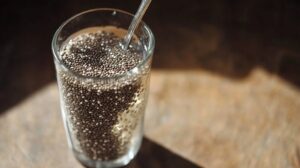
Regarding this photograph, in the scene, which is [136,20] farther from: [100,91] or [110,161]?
[110,161]

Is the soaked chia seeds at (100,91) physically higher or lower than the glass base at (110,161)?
higher

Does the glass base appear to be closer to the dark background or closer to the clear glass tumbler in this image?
the clear glass tumbler

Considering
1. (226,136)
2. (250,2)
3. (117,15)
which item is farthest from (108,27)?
(250,2)

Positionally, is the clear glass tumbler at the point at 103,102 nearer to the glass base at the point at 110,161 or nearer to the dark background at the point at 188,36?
the glass base at the point at 110,161

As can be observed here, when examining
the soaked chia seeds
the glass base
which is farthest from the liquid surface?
the glass base

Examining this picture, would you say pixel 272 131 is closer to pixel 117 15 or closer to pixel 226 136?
pixel 226 136

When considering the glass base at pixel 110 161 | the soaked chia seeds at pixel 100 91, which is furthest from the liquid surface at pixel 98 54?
the glass base at pixel 110 161
